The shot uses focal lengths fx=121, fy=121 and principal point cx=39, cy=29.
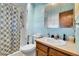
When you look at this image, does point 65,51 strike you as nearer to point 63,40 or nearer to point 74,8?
point 63,40

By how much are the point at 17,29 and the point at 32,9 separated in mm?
332

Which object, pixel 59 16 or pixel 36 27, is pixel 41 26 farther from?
pixel 59 16

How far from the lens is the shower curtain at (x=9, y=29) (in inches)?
61.5

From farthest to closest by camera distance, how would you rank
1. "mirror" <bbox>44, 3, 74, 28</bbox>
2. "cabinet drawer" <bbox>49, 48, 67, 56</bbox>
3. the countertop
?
"mirror" <bbox>44, 3, 74, 28</bbox>, "cabinet drawer" <bbox>49, 48, 67, 56</bbox>, the countertop

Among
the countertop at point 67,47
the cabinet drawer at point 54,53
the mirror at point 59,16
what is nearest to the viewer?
the countertop at point 67,47

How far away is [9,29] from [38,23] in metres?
0.40

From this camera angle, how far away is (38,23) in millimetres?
1566

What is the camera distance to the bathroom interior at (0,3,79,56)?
1.53 meters

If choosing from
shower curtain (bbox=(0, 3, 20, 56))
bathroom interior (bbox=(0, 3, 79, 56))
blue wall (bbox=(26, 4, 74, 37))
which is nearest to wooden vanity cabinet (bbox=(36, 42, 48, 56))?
bathroom interior (bbox=(0, 3, 79, 56))

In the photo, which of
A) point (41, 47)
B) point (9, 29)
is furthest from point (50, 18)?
point (9, 29)

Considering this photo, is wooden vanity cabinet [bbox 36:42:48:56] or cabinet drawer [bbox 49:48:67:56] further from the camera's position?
wooden vanity cabinet [bbox 36:42:48:56]

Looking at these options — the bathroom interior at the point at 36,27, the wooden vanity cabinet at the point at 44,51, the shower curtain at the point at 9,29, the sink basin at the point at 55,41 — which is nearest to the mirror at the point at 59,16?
the bathroom interior at the point at 36,27

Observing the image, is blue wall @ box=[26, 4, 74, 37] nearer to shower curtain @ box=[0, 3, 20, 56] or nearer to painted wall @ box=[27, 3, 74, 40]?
painted wall @ box=[27, 3, 74, 40]

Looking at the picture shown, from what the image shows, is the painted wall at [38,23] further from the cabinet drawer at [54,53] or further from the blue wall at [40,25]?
the cabinet drawer at [54,53]
